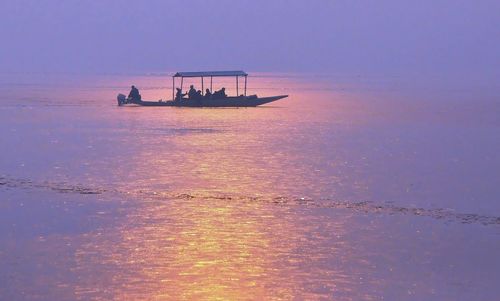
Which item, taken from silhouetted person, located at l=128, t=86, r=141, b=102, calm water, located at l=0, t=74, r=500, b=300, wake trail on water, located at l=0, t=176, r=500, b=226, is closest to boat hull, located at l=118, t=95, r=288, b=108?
silhouetted person, located at l=128, t=86, r=141, b=102

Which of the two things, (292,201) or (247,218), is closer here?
(247,218)

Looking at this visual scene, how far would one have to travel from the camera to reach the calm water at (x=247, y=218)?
8141 mm

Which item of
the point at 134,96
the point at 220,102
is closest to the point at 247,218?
the point at 220,102

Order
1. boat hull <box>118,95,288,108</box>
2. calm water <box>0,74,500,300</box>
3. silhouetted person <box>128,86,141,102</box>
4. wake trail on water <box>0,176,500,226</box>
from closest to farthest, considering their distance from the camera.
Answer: calm water <box>0,74,500,300</box>
wake trail on water <box>0,176,500,226</box>
boat hull <box>118,95,288,108</box>
silhouetted person <box>128,86,141,102</box>

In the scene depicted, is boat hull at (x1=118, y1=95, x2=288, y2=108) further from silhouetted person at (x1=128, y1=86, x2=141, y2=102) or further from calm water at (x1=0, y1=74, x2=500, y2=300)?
calm water at (x1=0, y1=74, x2=500, y2=300)

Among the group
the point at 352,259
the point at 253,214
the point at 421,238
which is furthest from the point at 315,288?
the point at 253,214

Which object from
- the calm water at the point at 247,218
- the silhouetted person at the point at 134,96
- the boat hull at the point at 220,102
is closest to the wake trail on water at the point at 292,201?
the calm water at the point at 247,218

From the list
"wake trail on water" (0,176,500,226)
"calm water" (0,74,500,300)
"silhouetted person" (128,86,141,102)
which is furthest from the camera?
"silhouetted person" (128,86,141,102)

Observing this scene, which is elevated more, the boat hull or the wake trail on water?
the boat hull

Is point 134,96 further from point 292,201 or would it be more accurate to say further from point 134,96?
point 292,201

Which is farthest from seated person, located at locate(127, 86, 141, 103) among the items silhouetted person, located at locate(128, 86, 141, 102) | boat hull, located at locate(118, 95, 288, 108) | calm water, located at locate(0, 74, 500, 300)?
calm water, located at locate(0, 74, 500, 300)

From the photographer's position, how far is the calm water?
8141mm

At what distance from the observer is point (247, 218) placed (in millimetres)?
11133

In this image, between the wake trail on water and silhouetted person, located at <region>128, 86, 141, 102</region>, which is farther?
silhouetted person, located at <region>128, 86, 141, 102</region>
